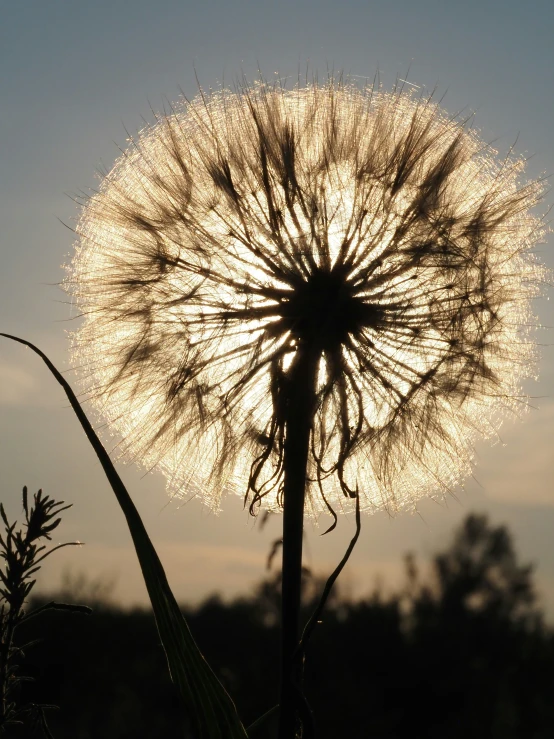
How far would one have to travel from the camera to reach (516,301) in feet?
14.3

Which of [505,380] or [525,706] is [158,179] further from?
[525,706]

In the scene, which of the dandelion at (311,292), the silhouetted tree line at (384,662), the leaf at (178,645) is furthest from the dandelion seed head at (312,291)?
the silhouetted tree line at (384,662)

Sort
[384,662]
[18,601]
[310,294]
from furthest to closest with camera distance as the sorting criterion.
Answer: [384,662] < [310,294] < [18,601]

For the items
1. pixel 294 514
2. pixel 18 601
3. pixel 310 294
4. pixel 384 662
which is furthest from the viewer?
pixel 384 662

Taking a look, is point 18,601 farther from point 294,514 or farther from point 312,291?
point 312,291

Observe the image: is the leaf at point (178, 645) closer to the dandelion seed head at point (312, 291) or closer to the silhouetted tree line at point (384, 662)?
the dandelion seed head at point (312, 291)

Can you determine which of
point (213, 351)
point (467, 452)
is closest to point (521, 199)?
point (467, 452)

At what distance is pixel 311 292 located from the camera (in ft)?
12.6

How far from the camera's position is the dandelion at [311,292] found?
3.89m

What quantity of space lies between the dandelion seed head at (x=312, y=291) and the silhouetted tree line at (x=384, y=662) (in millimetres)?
20033

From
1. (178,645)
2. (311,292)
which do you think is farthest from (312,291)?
(178,645)

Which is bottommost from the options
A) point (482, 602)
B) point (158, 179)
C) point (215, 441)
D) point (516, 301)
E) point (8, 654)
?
point (8, 654)

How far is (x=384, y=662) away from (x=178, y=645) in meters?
26.7

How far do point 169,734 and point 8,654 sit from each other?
2445 centimetres
